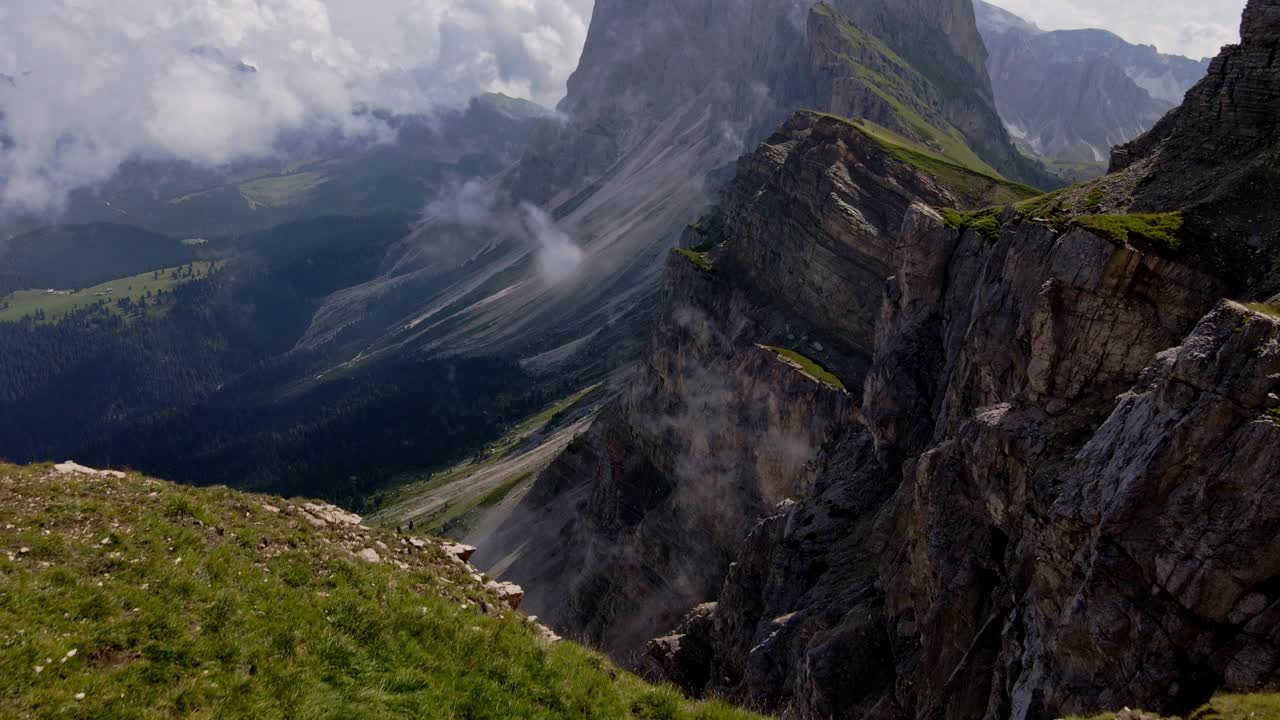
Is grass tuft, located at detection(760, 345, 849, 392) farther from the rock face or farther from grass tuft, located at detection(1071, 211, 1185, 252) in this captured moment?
grass tuft, located at detection(1071, 211, 1185, 252)

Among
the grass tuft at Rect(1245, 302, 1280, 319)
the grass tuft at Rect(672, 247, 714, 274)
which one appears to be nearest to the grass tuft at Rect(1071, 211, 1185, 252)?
the grass tuft at Rect(1245, 302, 1280, 319)

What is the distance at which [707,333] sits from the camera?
4190 inches

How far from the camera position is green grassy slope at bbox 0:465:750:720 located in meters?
15.2

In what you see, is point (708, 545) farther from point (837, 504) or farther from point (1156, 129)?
point (1156, 129)

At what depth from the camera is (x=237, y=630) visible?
17234 mm

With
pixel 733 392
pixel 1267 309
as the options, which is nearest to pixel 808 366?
pixel 733 392

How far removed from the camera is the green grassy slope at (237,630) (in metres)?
15.2

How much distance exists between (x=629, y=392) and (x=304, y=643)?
342 feet

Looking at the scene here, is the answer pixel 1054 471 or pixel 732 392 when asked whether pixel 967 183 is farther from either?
pixel 1054 471

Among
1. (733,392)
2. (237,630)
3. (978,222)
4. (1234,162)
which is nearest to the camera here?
(237,630)

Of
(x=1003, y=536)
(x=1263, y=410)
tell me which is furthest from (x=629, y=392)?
(x=1263, y=410)

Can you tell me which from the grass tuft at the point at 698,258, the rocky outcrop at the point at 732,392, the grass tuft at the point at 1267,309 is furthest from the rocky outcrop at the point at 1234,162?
the grass tuft at the point at 698,258

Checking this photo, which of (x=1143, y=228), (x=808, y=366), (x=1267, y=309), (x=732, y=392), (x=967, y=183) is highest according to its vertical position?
(x=967, y=183)

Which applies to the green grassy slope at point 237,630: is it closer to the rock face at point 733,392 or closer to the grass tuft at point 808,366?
the rock face at point 733,392
